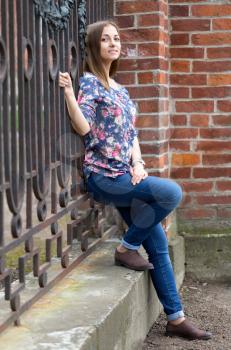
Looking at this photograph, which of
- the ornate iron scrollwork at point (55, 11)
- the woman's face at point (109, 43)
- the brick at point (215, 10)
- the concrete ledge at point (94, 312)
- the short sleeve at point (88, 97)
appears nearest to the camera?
the concrete ledge at point (94, 312)

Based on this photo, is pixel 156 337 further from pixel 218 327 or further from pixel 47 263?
pixel 47 263

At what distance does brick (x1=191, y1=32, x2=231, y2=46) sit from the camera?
15.5 ft

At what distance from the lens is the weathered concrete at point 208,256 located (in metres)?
4.81

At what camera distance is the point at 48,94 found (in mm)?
3195

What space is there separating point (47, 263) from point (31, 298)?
0.22 meters

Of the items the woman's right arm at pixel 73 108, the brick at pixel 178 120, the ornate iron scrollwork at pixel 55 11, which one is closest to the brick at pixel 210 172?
the brick at pixel 178 120

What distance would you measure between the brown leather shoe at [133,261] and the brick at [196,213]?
111 cm

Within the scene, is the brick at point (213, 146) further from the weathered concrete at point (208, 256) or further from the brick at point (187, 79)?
the weathered concrete at point (208, 256)

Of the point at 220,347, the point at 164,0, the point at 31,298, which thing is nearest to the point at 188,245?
the point at 220,347

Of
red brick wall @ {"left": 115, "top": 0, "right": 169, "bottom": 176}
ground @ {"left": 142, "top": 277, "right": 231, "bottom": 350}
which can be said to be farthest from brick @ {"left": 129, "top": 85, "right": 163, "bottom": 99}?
ground @ {"left": 142, "top": 277, "right": 231, "bottom": 350}

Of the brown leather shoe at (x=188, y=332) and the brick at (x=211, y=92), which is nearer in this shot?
the brown leather shoe at (x=188, y=332)

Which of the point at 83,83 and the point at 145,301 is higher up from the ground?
the point at 83,83

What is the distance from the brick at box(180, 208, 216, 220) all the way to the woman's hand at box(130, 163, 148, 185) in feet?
4.02

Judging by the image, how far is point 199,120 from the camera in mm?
4789
